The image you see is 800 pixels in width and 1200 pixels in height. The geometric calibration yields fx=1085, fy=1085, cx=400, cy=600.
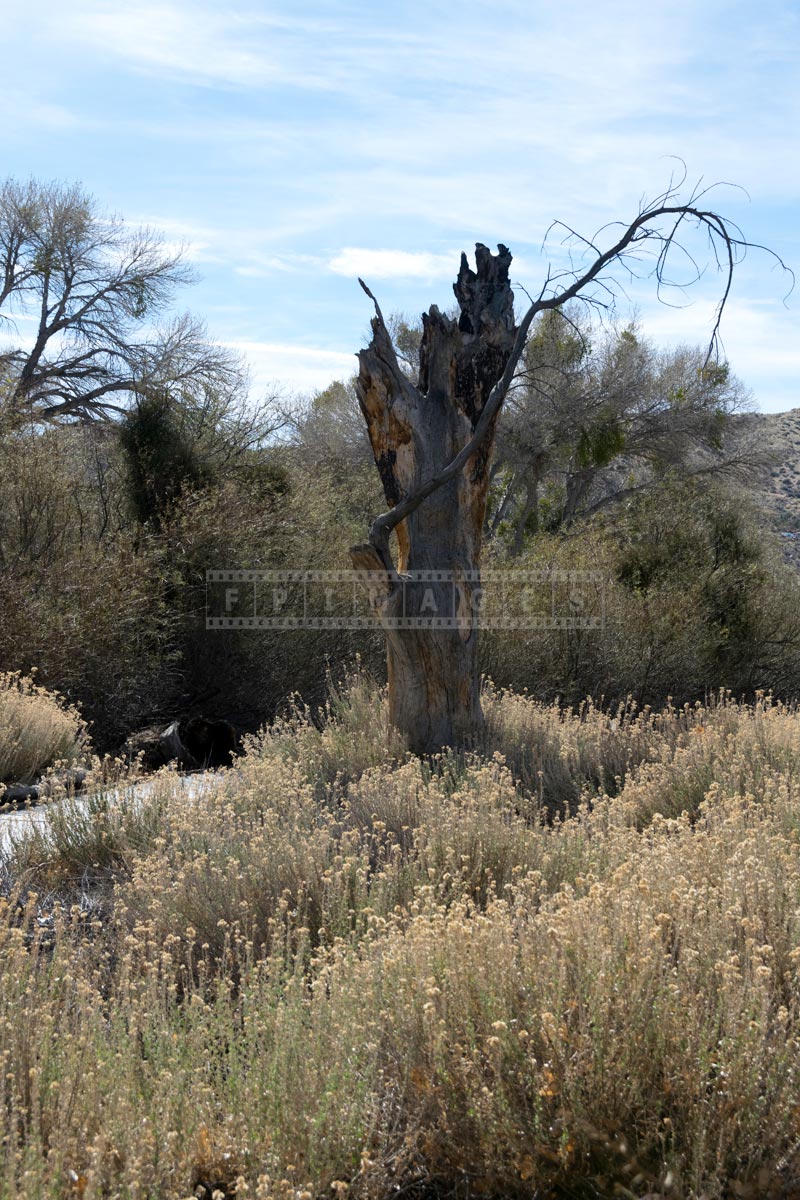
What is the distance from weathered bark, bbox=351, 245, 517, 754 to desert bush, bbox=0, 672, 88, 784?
2515 mm

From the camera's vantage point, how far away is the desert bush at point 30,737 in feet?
25.2

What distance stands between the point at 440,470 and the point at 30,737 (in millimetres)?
3513

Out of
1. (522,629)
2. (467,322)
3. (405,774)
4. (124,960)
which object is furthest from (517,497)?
(124,960)

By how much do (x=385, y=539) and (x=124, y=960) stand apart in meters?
4.12

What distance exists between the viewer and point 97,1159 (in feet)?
7.59

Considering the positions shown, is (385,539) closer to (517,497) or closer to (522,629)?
(522,629)

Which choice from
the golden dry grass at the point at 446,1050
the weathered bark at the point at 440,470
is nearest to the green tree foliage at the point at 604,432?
the weathered bark at the point at 440,470

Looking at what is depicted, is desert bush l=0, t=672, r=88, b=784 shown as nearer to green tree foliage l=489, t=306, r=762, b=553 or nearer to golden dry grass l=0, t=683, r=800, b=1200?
golden dry grass l=0, t=683, r=800, b=1200

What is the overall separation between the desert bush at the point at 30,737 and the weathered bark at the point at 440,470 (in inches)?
99.0

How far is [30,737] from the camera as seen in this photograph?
25.7 ft

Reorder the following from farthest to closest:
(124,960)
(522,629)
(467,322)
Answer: (522,629) → (467,322) → (124,960)

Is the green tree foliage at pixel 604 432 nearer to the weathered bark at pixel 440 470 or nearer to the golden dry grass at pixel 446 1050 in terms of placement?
the weathered bark at pixel 440 470

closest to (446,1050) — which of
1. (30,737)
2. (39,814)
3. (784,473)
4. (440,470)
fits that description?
(39,814)

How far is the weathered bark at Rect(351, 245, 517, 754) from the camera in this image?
24.2ft
